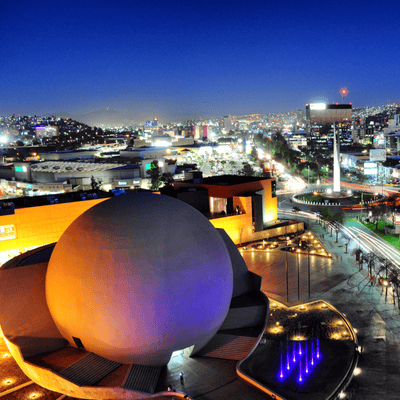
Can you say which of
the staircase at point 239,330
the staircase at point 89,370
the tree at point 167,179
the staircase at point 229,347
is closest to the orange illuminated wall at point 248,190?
the staircase at point 239,330

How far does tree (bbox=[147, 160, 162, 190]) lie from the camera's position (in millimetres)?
69206

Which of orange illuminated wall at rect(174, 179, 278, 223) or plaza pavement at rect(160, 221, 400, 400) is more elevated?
orange illuminated wall at rect(174, 179, 278, 223)

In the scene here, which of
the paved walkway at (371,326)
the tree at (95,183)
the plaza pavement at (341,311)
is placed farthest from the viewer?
the tree at (95,183)

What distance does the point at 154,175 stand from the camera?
232ft

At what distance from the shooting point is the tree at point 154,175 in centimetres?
6921

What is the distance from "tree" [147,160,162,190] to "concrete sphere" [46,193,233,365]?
53.8 m

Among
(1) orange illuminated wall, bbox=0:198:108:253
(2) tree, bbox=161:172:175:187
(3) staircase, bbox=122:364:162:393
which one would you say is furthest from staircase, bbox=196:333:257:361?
(2) tree, bbox=161:172:175:187

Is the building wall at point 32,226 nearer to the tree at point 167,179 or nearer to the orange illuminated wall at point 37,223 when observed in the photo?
the orange illuminated wall at point 37,223

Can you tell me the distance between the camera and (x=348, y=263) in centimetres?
2959

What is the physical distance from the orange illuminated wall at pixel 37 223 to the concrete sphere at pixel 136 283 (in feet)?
48.5

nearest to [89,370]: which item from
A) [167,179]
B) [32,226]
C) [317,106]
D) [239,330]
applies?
[239,330]

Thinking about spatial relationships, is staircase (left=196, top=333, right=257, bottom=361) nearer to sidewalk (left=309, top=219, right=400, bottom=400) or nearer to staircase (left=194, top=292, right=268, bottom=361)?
staircase (left=194, top=292, right=268, bottom=361)

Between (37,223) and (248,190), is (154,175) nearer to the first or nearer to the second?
(248,190)

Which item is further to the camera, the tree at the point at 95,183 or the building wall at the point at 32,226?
the tree at the point at 95,183
